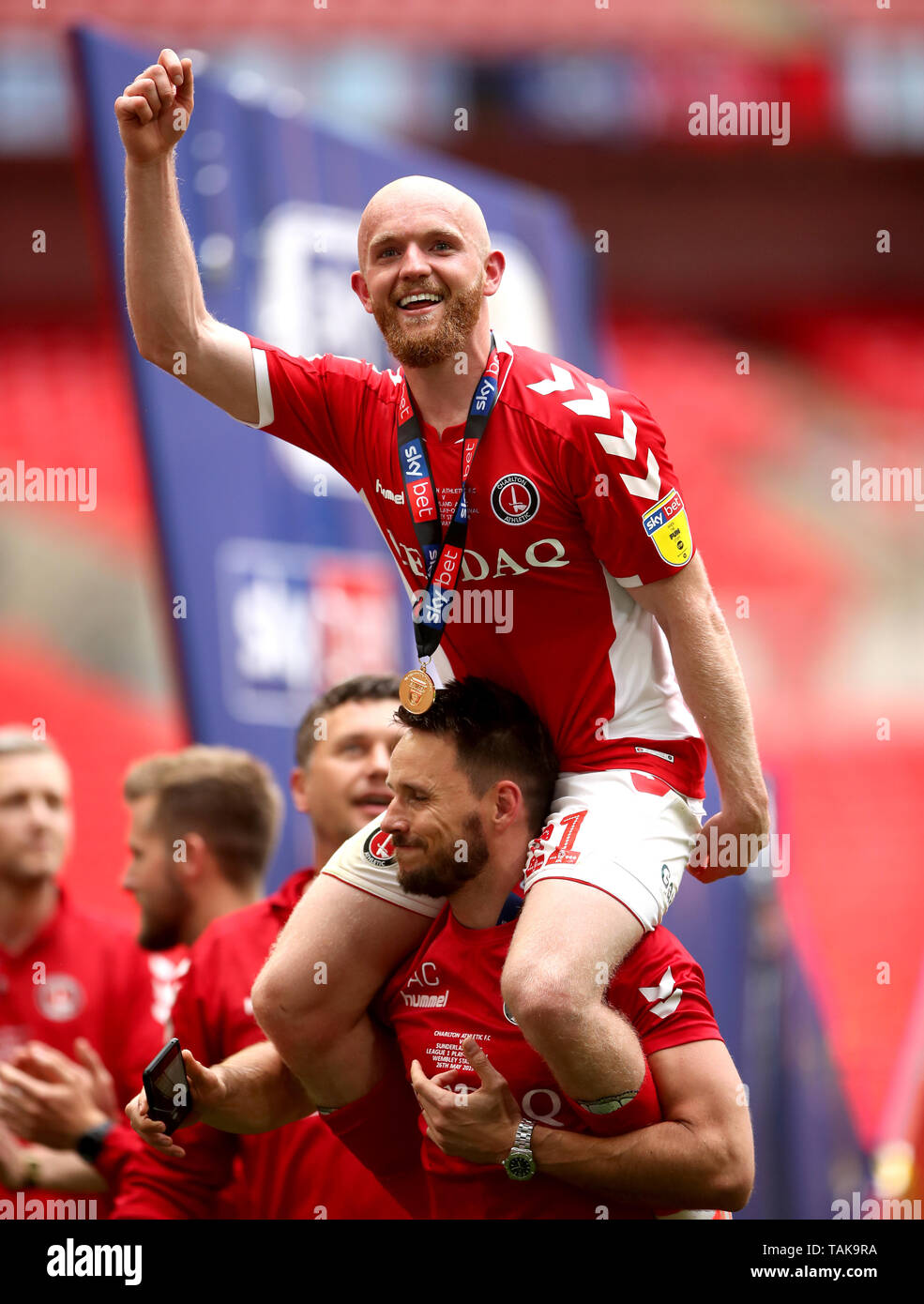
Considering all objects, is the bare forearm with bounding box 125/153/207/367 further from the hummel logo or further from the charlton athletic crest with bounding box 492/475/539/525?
the charlton athletic crest with bounding box 492/475/539/525

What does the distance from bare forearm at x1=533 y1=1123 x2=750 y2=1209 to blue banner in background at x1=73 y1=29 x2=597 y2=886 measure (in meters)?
2.63

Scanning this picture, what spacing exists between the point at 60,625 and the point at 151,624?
0.89 m

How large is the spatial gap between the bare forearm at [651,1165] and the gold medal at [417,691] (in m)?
0.81

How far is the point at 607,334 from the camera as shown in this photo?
51.3 ft

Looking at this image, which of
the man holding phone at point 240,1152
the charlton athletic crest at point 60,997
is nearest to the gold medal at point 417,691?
the man holding phone at point 240,1152

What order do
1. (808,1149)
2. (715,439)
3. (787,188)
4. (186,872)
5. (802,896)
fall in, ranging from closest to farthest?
(186,872), (808,1149), (802,896), (787,188), (715,439)

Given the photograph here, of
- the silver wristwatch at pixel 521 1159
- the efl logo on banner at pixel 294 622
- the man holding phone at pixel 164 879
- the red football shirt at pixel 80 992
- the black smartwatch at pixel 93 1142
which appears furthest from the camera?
the efl logo on banner at pixel 294 622

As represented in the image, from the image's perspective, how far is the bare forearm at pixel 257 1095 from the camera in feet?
10.5

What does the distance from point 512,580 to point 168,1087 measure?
1.15 meters

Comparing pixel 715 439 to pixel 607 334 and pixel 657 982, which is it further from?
pixel 657 982

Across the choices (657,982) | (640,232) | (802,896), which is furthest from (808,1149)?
(640,232)

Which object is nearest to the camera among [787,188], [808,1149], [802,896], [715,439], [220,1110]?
[220,1110]

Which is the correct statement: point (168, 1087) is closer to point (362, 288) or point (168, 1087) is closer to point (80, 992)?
point (362, 288)

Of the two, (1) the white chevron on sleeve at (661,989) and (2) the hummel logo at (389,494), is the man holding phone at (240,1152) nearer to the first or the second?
(1) the white chevron on sleeve at (661,989)
